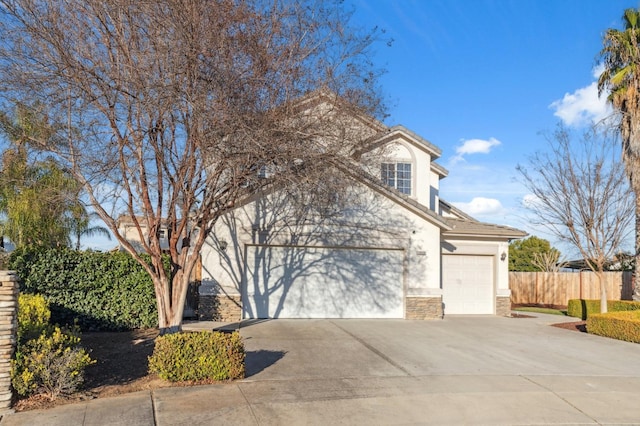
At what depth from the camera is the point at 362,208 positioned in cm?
1666

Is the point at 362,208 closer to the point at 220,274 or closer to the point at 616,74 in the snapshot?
the point at 220,274

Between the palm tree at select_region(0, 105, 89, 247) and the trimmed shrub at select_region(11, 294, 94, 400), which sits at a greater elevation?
→ the palm tree at select_region(0, 105, 89, 247)

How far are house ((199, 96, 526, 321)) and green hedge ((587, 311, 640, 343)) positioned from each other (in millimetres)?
4549

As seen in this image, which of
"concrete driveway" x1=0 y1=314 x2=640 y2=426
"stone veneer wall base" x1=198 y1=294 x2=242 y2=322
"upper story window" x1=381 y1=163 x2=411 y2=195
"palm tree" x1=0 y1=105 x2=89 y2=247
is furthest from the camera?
"upper story window" x1=381 y1=163 x2=411 y2=195

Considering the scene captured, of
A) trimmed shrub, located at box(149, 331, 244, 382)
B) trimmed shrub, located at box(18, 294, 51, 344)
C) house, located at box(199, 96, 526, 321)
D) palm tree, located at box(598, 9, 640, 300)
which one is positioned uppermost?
palm tree, located at box(598, 9, 640, 300)

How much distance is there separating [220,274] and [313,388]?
25.5 feet

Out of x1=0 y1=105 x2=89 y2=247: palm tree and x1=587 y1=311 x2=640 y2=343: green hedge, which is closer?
x1=0 y1=105 x2=89 y2=247: palm tree

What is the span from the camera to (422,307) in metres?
16.8

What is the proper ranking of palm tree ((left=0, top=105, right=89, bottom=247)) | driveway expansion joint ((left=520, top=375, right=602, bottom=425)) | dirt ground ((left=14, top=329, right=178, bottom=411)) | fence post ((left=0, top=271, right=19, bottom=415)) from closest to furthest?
fence post ((left=0, top=271, right=19, bottom=415)), dirt ground ((left=14, top=329, right=178, bottom=411)), driveway expansion joint ((left=520, top=375, right=602, bottom=425)), palm tree ((left=0, top=105, right=89, bottom=247))

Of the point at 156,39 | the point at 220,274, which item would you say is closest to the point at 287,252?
the point at 220,274

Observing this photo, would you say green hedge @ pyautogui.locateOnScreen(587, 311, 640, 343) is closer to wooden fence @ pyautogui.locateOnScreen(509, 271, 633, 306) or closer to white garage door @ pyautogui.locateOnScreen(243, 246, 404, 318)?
white garage door @ pyautogui.locateOnScreen(243, 246, 404, 318)

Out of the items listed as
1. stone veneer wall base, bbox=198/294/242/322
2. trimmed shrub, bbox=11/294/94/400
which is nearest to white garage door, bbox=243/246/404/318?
stone veneer wall base, bbox=198/294/242/322

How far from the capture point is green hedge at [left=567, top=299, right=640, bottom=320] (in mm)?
18156

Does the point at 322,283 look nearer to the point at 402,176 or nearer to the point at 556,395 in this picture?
the point at 402,176
